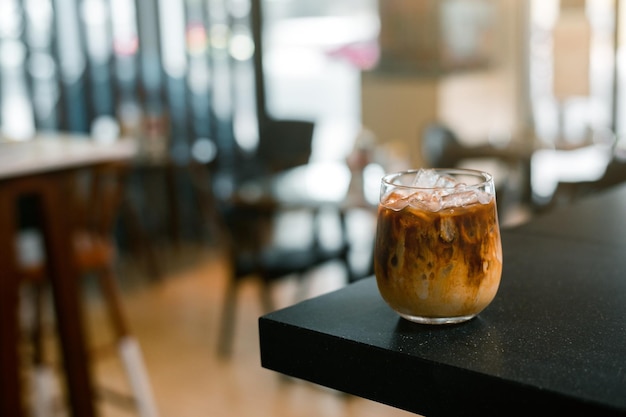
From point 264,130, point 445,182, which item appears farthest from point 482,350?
point 264,130

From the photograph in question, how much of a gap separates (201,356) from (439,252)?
311 centimetres

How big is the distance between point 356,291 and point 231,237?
287 centimetres

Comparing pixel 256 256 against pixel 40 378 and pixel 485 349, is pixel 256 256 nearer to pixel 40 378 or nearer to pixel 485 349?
pixel 40 378

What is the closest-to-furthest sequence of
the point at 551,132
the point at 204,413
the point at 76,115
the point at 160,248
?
the point at 204,413 < the point at 551,132 < the point at 76,115 < the point at 160,248

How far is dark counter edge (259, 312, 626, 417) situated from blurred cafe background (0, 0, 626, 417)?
1928 mm

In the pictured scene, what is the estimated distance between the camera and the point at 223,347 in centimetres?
380

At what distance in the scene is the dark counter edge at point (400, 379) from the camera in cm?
69

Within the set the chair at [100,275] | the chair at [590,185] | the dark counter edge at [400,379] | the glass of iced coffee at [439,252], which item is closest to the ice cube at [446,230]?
the glass of iced coffee at [439,252]

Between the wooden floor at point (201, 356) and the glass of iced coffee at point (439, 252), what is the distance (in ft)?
5.96

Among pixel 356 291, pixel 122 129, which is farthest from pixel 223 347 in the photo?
pixel 356 291

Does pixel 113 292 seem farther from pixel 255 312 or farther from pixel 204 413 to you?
→ pixel 255 312

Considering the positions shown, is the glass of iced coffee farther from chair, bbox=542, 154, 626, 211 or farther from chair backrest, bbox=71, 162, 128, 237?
chair, bbox=542, 154, 626, 211

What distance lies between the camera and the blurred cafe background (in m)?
3.65

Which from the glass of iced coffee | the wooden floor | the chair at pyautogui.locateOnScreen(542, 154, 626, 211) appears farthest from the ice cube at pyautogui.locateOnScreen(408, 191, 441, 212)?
the chair at pyautogui.locateOnScreen(542, 154, 626, 211)
